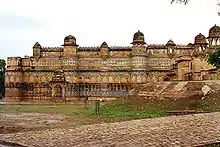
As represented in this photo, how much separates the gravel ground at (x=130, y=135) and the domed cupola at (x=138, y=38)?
156ft

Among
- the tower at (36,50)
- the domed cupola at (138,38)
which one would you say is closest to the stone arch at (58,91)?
the tower at (36,50)

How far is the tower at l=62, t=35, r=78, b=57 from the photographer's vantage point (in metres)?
63.8

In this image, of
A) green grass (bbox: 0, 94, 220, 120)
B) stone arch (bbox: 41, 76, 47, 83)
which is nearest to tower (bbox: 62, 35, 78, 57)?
stone arch (bbox: 41, 76, 47, 83)

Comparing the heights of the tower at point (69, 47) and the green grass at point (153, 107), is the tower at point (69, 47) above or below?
above

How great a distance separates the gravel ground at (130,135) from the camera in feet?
38.9

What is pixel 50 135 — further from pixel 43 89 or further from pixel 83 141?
pixel 43 89

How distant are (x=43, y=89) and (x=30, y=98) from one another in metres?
2.52

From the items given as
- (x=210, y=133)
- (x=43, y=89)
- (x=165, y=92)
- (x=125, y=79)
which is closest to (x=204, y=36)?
(x=125, y=79)

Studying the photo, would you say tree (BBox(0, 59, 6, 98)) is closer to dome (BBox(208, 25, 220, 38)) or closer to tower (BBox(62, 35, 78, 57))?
tower (BBox(62, 35, 78, 57))

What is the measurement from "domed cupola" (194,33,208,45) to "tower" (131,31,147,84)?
7.94m

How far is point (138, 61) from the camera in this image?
62688mm

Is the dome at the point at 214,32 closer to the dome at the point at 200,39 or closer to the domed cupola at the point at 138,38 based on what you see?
the dome at the point at 200,39

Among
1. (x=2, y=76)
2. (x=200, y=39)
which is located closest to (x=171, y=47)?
(x=200, y=39)

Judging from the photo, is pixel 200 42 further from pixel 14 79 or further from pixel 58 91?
pixel 14 79
